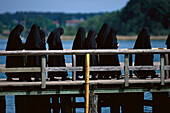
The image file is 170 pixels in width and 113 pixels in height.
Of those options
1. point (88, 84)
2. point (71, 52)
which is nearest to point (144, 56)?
point (88, 84)

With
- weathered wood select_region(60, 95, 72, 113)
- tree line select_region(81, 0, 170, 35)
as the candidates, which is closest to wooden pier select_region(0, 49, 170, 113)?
weathered wood select_region(60, 95, 72, 113)

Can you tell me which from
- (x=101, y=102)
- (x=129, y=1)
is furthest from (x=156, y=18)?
(x=101, y=102)

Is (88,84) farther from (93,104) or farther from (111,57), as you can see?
(111,57)

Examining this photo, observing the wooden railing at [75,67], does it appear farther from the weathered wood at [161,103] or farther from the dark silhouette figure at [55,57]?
the weathered wood at [161,103]

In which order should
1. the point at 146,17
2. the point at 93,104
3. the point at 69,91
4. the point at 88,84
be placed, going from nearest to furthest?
the point at 93,104, the point at 88,84, the point at 69,91, the point at 146,17

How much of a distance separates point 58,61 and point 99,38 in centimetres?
133

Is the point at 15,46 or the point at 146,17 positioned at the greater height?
the point at 146,17

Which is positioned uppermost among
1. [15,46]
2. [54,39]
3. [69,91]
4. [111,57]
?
[54,39]

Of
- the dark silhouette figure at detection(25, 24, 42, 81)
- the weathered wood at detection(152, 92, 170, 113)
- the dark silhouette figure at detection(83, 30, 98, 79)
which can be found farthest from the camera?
the weathered wood at detection(152, 92, 170, 113)

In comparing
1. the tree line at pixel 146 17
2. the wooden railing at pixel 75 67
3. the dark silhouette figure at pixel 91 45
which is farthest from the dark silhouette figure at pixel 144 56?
the tree line at pixel 146 17

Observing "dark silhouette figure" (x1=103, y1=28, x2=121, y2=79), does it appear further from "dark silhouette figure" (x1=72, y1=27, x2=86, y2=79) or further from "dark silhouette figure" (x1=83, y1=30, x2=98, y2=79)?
"dark silhouette figure" (x1=72, y1=27, x2=86, y2=79)

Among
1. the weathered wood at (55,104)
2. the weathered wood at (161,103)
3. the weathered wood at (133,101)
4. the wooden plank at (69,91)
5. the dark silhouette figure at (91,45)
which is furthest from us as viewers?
the weathered wood at (55,104)

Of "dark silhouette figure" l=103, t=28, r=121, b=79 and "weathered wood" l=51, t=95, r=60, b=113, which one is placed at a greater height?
"dark silhouette figure" l=103, t=28, r=121, b=79

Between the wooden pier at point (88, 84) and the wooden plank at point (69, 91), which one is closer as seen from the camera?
the wooden pier at point (88, 84)
